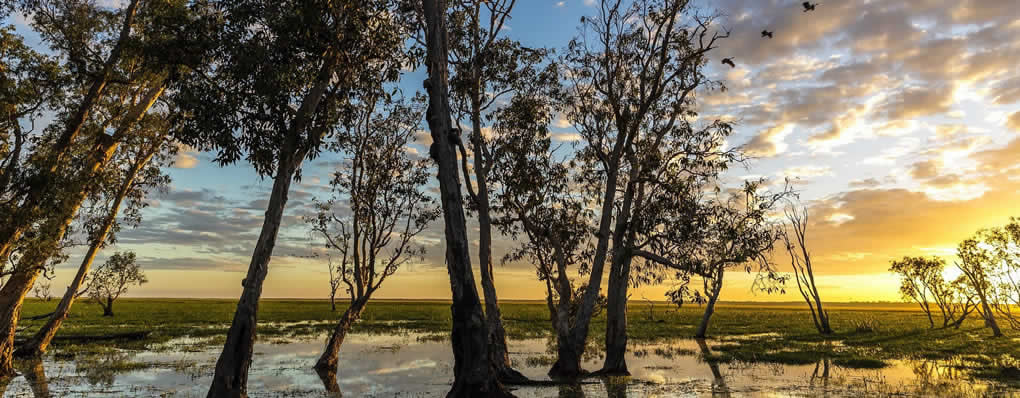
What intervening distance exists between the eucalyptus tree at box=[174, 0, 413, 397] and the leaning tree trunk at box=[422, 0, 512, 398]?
10.6 feet

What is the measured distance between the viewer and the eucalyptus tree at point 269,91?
15.5m

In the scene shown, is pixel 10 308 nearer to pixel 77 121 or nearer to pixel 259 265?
pixel 77 121

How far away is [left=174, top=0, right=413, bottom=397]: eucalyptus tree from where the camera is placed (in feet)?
50.9

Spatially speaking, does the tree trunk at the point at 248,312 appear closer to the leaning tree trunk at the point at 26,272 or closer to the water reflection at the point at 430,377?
the water reflection at the point at 430,377

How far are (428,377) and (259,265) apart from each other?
7.15 m

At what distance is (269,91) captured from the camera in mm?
16094

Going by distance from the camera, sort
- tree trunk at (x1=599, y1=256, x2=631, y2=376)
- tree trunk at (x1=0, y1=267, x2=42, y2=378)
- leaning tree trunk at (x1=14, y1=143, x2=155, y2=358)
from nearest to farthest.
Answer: tree trunk at (x1=0, y1=267, x2=42, y2=378) → tree trunk at (x1=599, y1=256, x2=631, y2=376) → leaning tree trunk at (x1=14, y1=143, x2=155, y2=358)

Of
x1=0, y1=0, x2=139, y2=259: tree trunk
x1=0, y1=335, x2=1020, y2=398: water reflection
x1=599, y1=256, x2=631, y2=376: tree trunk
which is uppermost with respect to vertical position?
x1=0, y1=0, x2=139, y2=259: tree trunk

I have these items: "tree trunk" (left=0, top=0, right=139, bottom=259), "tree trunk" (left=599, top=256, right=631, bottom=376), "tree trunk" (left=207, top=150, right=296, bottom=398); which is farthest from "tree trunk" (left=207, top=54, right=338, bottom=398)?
"tree trunk" (left=599, top=256, right=631, bottom=376)

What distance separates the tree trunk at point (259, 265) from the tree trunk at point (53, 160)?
28.0ft

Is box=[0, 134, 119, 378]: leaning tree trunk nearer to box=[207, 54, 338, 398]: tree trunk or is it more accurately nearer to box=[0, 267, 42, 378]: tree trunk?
box=[0, 267, 42, 378]: tree trunk

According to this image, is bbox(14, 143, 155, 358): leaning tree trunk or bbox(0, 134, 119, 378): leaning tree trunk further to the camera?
bbox(14, 143, 155, 358): leaning tree trunk

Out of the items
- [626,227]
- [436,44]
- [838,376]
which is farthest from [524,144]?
[838,376]

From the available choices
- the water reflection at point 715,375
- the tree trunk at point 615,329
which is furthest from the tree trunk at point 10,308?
the water reflection at point 715,375
